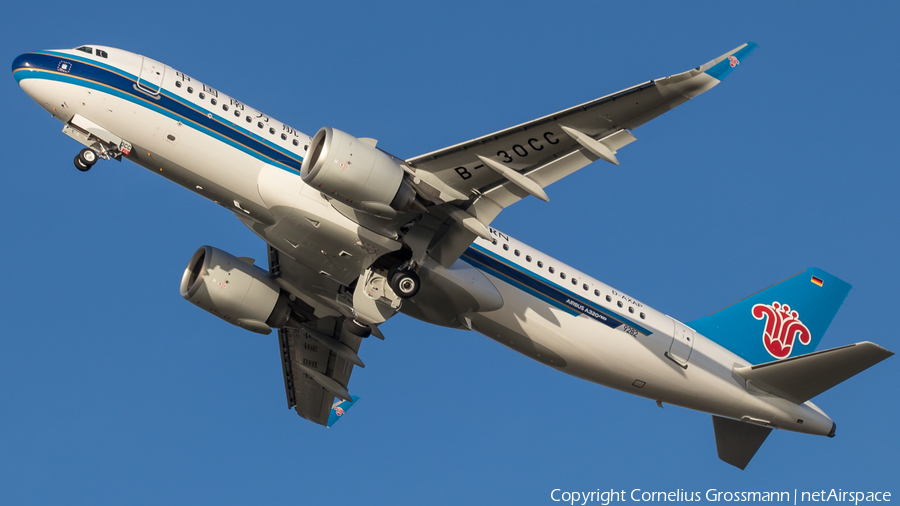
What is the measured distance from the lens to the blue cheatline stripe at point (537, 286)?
2741 centimetres

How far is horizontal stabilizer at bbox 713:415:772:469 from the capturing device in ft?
107

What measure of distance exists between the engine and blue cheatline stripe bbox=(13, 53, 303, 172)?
20.9 ft

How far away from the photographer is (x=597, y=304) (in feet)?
94.4

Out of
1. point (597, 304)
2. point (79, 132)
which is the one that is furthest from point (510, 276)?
point (79, 132)

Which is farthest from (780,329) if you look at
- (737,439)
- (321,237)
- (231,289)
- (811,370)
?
(231,289)

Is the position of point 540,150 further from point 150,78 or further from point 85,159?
point 85,159

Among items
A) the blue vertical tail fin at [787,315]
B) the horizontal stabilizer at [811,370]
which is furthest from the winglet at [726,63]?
the blue vertical tail fin at [787,315]

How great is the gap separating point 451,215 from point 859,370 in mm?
14508

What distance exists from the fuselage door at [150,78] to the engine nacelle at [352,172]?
5.26 metres

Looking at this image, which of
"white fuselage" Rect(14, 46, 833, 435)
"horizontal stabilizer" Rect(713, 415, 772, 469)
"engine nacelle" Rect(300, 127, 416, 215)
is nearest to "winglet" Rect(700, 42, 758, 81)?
"engine nacelle" Rect(300, 127, 416, 215)

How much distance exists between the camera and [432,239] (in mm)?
25828

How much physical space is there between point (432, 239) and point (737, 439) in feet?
51.2

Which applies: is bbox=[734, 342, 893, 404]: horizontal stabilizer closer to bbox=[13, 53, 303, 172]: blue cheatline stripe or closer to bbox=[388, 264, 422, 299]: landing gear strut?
bbox=[388, 264, 422, 299]: landing gear strut

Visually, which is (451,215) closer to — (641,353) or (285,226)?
(285,226)
